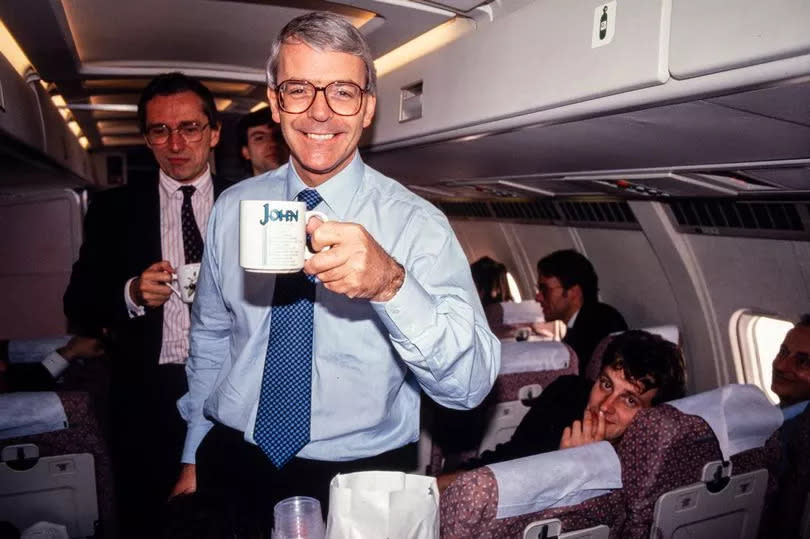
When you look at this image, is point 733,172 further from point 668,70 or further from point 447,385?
point 447,385

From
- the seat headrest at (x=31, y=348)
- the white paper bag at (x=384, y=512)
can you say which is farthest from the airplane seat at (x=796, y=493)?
the seat headrest at (x=31, y=348)

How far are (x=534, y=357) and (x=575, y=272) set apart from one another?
6.47 feet

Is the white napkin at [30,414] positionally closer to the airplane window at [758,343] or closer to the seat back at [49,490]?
the seat back at [49,490]

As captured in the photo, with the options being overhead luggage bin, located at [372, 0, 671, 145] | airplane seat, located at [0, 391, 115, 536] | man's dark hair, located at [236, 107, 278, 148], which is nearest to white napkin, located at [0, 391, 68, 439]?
airplane seat, located at [0, 391, 115, 536]

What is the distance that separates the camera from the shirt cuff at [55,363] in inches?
137

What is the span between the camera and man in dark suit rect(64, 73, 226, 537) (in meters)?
2.47

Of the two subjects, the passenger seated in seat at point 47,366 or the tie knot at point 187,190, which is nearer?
the tie knot at point 187,190

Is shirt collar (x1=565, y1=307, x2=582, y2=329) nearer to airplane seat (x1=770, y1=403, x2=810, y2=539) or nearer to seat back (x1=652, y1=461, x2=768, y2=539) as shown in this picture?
airplane seat (x1=770, y1=403, x2=810, y2=539)

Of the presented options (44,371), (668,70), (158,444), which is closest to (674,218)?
(668,70)

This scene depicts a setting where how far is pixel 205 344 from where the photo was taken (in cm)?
201

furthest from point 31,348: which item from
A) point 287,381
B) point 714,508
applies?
point 714,508

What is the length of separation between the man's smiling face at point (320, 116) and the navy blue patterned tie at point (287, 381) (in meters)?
0.15

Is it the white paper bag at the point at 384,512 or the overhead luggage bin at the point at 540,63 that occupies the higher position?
the overhead luggage bin at the point at 540,63

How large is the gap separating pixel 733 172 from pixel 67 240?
15.0 feet
